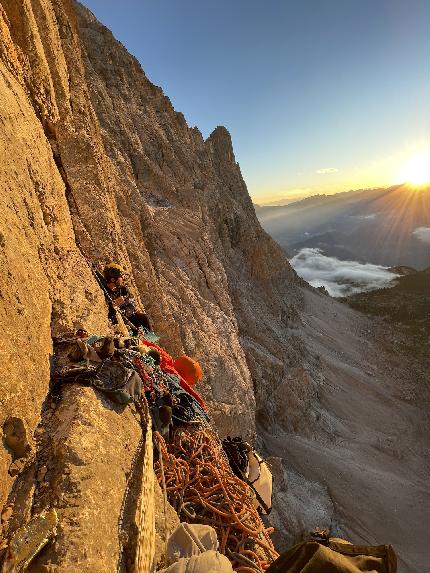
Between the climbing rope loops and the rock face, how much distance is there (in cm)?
89

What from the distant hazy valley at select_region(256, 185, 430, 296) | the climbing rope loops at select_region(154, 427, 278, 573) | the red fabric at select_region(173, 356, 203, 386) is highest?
the red fabric at select_region(173, 356, 203, 386)

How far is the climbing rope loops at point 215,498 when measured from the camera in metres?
3.92

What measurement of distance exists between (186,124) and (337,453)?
23439mm

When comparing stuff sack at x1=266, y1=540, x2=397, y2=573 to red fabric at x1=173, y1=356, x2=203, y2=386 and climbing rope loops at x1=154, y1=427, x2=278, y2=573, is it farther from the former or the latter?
red fabric at x1=173, y1=356, x2=203, y2=386

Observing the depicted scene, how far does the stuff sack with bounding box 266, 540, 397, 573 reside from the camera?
2566 mm

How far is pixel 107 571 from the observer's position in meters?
2.57

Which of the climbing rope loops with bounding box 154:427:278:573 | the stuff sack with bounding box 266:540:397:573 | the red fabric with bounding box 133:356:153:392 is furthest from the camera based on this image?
the red fabric with bounding box 133:356:153:392

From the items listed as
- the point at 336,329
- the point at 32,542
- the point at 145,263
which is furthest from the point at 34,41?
the point at 336,329

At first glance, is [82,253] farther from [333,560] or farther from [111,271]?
[333,560]

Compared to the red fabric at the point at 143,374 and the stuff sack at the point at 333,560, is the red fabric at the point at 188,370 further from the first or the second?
the stuff sack at the point at 333,560

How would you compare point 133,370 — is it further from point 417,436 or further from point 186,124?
point 417,436

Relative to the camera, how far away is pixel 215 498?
13.8 ft

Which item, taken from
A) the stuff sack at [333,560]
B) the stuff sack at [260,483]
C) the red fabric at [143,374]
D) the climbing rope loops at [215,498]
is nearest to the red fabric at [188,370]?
the stuff sack at [260,483]

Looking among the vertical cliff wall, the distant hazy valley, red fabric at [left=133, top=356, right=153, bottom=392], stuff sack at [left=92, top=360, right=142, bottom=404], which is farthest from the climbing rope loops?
the distant hazy valley
